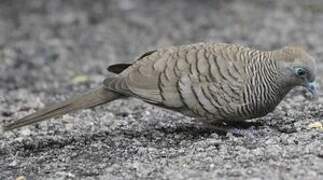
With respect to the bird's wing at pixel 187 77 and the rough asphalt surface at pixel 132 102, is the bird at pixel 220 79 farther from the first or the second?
the rough asphalt surface at pixel 132 102

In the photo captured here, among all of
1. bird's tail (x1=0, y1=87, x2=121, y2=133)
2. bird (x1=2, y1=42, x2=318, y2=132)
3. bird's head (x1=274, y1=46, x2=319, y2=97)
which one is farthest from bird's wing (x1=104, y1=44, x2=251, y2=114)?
bird's head (x1=274, y1=46, x2=319, y2=97)

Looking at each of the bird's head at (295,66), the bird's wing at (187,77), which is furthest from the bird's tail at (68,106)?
the bird's head at (295,66)

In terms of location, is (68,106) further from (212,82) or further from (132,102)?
(132,102)

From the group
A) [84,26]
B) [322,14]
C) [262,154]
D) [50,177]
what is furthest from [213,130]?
Result: [322,14]

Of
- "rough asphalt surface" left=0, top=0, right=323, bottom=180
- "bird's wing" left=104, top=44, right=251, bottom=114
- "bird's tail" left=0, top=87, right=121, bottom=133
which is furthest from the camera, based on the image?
"bird's tail" left=0, top=87, right=121, bottom=133

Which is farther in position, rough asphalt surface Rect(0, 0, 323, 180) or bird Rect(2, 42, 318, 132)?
bird Rect(2, 42, 318, 132)

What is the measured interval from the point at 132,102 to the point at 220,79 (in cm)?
222

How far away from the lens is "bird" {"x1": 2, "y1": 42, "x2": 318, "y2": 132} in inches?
216

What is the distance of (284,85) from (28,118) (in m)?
2.01

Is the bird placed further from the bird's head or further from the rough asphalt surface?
the rough asphalt surface

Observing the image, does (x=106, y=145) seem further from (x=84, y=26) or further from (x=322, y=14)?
(x=322, y=14)

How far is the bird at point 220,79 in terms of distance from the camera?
18.0 feet

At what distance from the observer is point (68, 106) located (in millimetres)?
5828

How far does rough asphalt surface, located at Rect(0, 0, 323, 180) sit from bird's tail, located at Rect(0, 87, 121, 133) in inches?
9.6
